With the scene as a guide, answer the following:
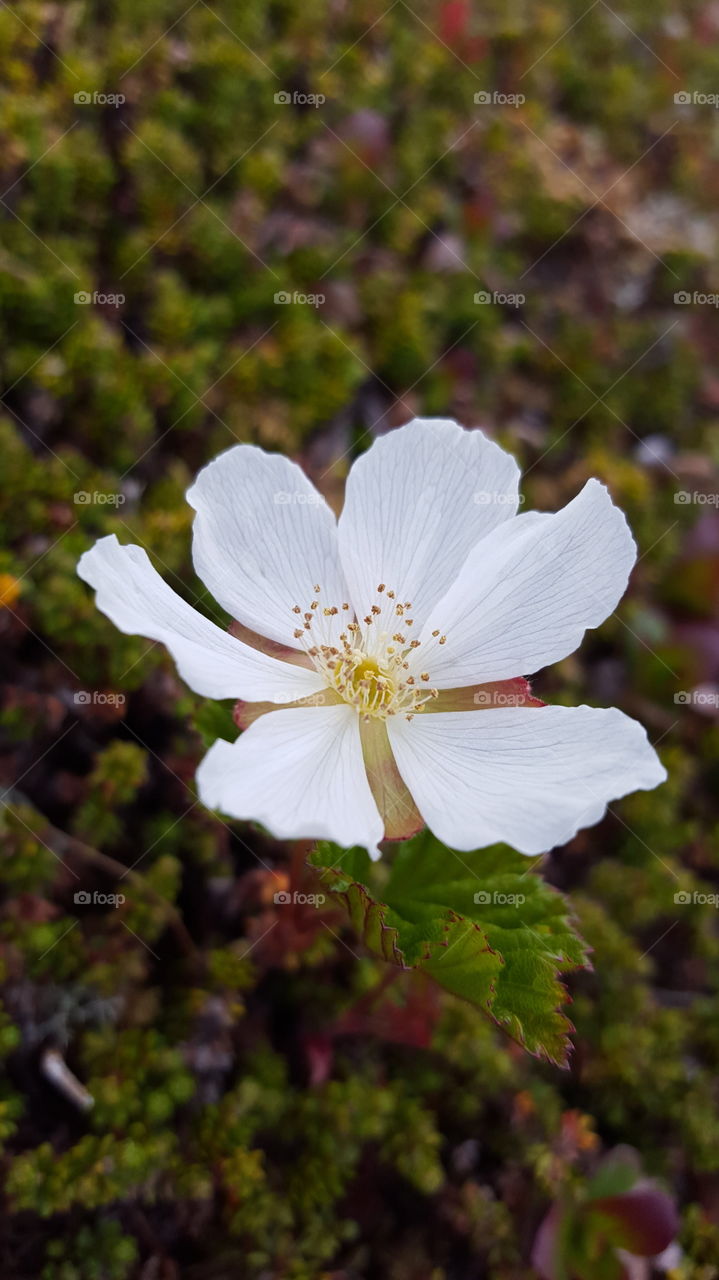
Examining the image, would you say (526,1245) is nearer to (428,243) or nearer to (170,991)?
(170,991)

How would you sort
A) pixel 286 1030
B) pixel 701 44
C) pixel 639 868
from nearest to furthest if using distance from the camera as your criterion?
pixel 286 1030 < pixel 639 868 < pixel 701 44

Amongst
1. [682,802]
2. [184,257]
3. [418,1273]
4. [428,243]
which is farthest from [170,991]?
[428,243]

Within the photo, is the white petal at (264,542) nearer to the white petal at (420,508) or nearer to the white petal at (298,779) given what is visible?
the white petal at (420,508)

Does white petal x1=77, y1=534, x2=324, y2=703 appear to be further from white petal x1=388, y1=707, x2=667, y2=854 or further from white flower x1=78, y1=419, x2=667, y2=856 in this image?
white petal x1=388, y1=707, x2=667, y2=854

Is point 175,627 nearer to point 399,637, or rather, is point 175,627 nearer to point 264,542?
point 264,542

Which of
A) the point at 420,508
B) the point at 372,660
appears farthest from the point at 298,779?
the point at 420,508
